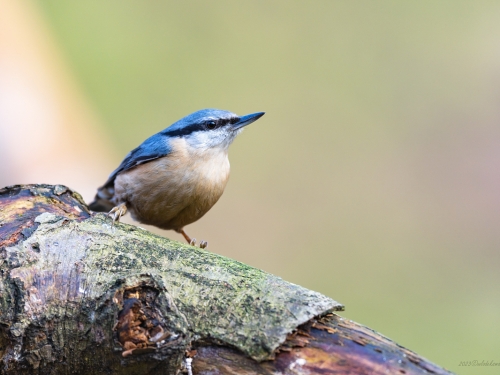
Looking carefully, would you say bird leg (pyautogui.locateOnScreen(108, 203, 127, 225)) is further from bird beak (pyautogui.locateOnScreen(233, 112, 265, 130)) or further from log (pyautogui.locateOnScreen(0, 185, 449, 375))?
log (pyautogui.locateOnScreen(0, 185, 449, 375))

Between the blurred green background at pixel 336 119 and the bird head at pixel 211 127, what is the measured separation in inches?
131

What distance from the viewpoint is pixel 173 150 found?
3.30 m

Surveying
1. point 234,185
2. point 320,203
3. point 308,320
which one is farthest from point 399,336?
point 308,320

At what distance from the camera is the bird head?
11.2ft

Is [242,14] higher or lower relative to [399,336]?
higher

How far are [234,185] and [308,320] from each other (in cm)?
579

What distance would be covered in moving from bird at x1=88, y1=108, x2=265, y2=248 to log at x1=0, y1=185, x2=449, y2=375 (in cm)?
109

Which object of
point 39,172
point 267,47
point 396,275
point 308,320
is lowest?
point 308,320

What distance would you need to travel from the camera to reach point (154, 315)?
172cm

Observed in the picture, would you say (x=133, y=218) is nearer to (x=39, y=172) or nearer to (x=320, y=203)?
(x=39, y=172)

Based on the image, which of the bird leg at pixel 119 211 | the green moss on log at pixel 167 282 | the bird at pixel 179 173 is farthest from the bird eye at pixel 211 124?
the green moss on log at pixel 167 282

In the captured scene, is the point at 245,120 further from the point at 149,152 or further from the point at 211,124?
the point at 149,152

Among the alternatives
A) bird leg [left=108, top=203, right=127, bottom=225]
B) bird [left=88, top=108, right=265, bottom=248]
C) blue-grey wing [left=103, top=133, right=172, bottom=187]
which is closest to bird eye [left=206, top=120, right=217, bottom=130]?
bird [left=88, top=108, right=265, bottom=248]

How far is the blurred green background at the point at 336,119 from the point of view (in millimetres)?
6562
